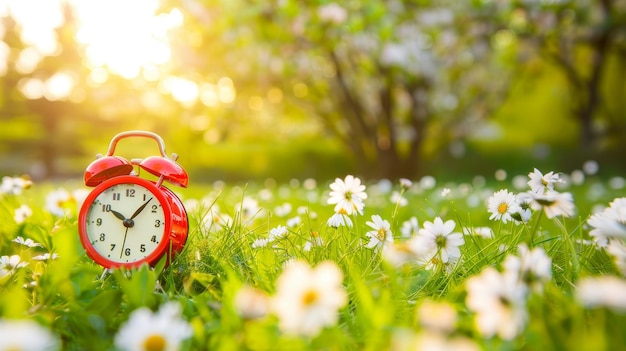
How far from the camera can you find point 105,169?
191 centimetres

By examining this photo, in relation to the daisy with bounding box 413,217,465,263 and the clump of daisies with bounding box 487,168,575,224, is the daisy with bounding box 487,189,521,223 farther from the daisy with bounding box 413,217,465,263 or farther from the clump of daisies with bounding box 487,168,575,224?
the daisy with bounding box 413,217,465,263

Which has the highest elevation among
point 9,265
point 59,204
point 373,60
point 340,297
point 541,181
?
point 373,60

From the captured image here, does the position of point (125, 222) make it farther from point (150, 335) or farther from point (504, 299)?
point (504, 299)

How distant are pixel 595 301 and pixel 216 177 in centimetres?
1491

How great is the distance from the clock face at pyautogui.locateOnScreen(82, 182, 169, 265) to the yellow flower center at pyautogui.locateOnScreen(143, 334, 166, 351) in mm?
840

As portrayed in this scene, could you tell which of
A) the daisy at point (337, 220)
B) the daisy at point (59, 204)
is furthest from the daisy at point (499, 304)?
the daisy at point (59, 204)

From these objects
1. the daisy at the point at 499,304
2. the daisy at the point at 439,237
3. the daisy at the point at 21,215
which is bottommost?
the daisy at the point at 499,304

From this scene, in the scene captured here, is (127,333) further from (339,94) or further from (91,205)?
(339,94)

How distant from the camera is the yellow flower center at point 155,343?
3.37 feet

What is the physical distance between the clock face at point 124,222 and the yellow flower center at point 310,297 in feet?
3.14

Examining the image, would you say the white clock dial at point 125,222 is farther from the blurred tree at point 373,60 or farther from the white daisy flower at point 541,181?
the blurred tree at point 373,60

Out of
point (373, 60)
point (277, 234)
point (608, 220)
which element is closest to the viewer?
point (608, 220)

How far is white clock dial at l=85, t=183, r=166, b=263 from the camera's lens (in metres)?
1.86

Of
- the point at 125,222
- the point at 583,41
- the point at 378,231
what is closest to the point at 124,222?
the point at 125,222
